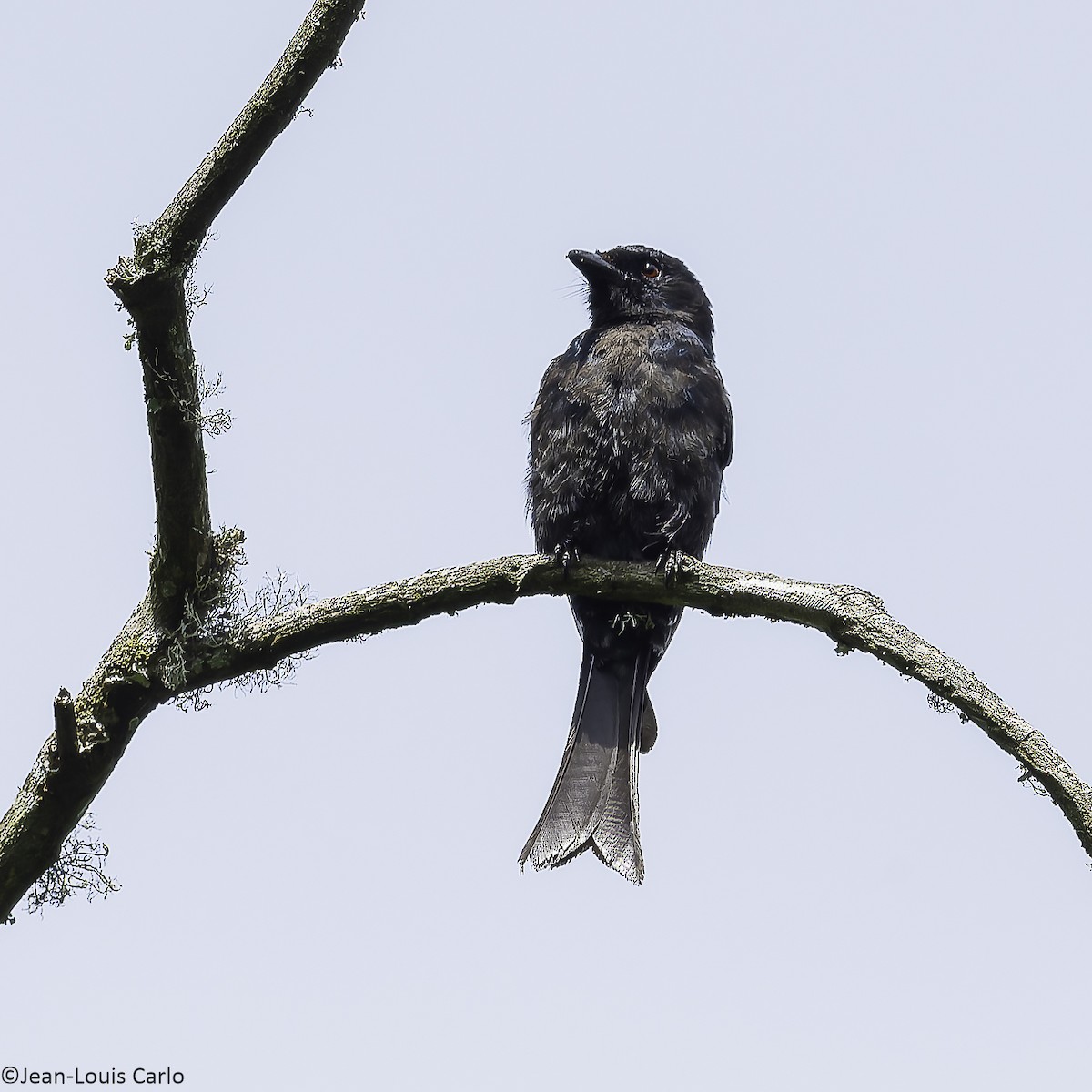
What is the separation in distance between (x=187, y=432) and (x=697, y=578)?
1.35m

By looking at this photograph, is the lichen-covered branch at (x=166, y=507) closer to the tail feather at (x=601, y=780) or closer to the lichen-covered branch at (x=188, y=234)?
the lichen-covered branch at (x=188, y=234)

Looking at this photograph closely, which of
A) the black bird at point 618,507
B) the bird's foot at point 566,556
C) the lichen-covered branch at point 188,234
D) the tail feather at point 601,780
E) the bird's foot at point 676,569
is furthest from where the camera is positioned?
the black bird at point 618,507

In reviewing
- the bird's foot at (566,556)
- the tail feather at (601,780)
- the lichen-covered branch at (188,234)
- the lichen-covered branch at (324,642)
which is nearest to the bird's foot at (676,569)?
the lichen-covered branch at (324,642)

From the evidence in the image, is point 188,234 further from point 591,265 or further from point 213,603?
point 591,265

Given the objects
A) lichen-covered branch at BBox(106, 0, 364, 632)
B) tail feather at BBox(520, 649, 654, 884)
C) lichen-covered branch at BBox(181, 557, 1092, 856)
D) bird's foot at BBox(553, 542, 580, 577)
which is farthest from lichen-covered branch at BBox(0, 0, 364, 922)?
tail feather at BBox(520, 649, 654, 884)

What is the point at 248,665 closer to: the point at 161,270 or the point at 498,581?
the point at 498,581

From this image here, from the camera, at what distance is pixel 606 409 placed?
A: 15.0 feet

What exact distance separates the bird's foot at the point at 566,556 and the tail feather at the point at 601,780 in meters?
0.63

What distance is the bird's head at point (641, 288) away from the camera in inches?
213

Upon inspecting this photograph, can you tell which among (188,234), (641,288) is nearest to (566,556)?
(188,234)

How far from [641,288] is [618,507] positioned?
4.63 feet

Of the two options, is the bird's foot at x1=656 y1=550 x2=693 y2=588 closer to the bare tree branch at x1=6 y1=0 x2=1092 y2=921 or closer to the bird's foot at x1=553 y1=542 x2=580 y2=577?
the bare tree branch at x1=6 y1=0 x2=1092 y2=921

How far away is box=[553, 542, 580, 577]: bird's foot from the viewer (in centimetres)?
375

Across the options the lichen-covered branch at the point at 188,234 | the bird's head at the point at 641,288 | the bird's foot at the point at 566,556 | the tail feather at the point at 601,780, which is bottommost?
the tail feather at the point at 601,780
